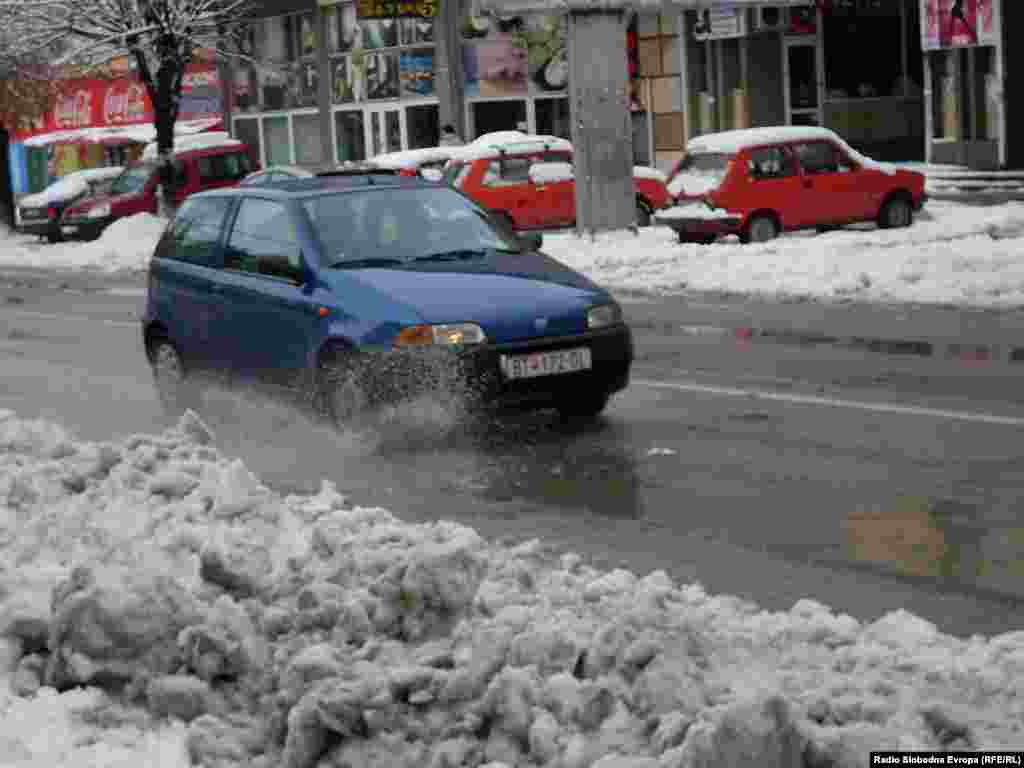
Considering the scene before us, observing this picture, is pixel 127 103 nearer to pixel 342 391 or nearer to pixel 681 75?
pixel 681 75

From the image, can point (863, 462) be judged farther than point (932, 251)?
No

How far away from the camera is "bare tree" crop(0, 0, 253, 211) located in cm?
4006

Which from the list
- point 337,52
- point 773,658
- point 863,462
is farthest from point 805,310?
point 337,52

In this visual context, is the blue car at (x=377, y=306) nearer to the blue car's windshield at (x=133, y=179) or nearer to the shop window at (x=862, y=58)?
the blue car's windshield at (x=133, y=179)

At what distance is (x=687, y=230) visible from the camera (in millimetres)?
26281

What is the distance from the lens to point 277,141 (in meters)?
55.8

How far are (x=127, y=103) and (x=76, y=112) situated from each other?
3.90m

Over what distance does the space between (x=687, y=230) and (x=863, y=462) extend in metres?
16.7

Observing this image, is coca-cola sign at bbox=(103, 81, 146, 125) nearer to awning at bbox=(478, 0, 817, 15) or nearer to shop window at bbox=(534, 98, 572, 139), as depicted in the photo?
shop window at bbox=(534, 98, 572, 139)

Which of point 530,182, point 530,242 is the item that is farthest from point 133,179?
point 530,242

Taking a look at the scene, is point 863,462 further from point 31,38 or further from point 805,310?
point 31,38

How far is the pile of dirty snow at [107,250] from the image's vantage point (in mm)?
34375

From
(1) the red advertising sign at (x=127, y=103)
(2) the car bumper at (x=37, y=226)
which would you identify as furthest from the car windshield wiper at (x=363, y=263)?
(1) the red advertising sign at (x=127, y=103)

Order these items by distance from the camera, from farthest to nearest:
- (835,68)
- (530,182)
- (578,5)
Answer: (835,68) → (530,182) → (578,5)
